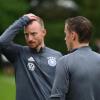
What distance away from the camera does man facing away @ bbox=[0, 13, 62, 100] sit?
1003 centimetres

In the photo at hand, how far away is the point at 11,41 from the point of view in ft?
33.5

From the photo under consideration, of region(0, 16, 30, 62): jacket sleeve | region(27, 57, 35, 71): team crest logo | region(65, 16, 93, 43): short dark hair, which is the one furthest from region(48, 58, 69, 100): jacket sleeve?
region(0, 16, 30, 62): jacket sleeve

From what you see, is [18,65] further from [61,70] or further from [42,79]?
[61,70]

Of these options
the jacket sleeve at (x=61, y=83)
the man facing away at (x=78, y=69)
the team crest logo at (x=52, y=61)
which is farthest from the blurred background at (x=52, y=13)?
the jacket sleeve at (x=61, y=83)

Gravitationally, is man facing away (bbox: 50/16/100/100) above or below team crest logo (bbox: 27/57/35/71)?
above

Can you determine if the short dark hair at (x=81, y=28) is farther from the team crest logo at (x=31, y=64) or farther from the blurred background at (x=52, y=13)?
the blurred background at (x=52, y=13)

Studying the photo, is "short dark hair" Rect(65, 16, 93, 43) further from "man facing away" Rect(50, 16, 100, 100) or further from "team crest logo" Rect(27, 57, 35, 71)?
"team crest logo" Rect(27, 57, 35, 71)

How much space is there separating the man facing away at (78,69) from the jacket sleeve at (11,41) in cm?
136

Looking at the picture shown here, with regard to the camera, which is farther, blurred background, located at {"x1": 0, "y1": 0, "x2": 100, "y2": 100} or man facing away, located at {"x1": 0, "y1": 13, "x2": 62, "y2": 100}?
blurred background, located at {"x1": 0, "y1": 0, "x2": 100, "y2": 100}

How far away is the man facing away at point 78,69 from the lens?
28.5 ft

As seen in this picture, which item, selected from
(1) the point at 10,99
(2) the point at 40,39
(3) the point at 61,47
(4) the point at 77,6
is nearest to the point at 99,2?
(4) the point at 77,6

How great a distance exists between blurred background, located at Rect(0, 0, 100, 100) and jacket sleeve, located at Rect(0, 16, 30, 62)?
76.6 ft

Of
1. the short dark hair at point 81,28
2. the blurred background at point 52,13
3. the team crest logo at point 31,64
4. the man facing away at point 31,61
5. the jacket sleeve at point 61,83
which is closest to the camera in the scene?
the jacket sleeve at point 61,83

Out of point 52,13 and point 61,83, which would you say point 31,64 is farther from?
point 52,13
